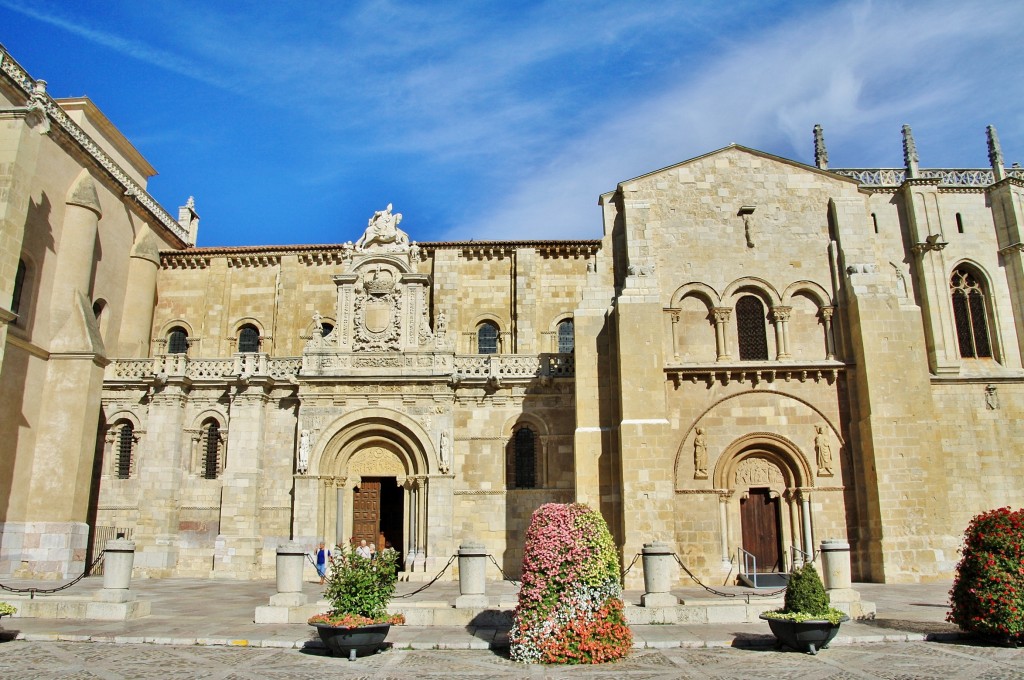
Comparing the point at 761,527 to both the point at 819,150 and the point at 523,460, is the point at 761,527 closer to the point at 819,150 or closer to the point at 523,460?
the point at 523,460

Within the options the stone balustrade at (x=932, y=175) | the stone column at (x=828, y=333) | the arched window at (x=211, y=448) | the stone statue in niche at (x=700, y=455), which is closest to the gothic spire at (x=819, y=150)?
the stone balustrade at (x=932, y=175)

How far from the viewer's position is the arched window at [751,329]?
2364 centimetres

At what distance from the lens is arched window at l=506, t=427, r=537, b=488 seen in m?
25.1

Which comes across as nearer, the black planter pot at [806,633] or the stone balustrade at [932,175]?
the black planter pot at [806,633]

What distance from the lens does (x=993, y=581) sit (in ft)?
39.3

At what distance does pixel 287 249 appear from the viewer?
30562 millimetres

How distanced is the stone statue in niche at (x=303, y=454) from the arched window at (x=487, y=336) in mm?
7662

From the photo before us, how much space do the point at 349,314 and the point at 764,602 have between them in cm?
1621

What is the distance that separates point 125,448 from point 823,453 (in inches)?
885

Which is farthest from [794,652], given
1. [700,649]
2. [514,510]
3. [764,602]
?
[514,510]

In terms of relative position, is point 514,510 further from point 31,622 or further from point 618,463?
point 31,622

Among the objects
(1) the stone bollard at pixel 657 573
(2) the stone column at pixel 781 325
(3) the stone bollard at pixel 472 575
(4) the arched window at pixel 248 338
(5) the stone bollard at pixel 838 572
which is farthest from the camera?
(4) the arched window at pixel 248 338

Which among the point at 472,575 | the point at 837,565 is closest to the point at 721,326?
the point at 837,565

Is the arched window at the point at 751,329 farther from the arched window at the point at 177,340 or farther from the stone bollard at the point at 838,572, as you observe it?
the arched window at the point at 177,340
